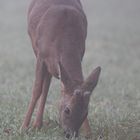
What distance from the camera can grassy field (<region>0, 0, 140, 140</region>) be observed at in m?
8.53

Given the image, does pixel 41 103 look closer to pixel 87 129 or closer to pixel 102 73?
pixel 87 129

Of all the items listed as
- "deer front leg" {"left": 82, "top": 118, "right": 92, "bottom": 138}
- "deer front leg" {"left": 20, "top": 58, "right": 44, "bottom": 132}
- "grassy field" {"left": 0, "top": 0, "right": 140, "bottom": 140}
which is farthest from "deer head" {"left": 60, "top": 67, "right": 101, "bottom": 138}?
"deer front leg" {"left": 20, "top": 58, "right": 44, "bottom": 132}

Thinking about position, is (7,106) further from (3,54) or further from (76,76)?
(3,54)

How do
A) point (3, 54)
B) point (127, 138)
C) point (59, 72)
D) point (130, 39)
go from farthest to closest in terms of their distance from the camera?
point (130, 39), point (3, 54), point (127, 138), point (59, 72)

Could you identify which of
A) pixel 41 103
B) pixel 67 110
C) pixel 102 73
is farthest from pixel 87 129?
pixel 102 73

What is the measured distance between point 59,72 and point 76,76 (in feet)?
0.81

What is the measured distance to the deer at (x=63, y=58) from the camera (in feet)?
24.0

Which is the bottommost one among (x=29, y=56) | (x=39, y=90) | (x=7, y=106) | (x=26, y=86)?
(x=29, y=56)

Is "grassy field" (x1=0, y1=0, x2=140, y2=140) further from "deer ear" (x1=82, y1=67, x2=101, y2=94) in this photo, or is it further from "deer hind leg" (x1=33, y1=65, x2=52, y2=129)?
"deer ear" (x1=82, y1=67, x2=101, y2=94)

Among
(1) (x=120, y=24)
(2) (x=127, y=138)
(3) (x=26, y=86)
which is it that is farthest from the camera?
(1) (x=120, y=24)

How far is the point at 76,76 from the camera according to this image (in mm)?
7645

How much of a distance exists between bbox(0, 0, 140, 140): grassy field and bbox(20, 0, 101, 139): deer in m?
0.42

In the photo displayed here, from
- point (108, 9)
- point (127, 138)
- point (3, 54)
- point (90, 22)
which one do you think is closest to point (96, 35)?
point (90, 22)

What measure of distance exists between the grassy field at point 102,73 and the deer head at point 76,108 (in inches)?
15.8
